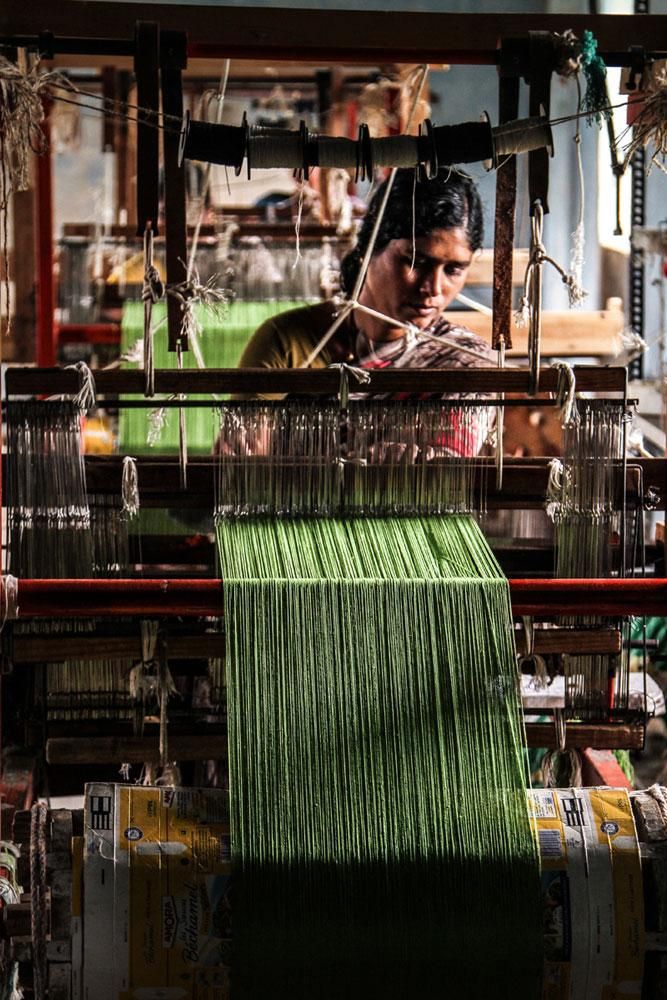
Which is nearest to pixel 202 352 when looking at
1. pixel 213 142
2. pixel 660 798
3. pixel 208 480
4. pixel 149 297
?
pixel 208 480

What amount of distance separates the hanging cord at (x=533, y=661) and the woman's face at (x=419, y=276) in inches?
46.9

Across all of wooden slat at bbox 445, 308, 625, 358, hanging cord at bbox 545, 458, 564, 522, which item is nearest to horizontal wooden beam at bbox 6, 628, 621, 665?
hanging cord at bbox 545, 458, 564, 522

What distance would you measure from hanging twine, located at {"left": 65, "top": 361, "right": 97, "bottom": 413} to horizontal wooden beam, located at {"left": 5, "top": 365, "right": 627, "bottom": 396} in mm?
15

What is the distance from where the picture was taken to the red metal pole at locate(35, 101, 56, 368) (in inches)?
215

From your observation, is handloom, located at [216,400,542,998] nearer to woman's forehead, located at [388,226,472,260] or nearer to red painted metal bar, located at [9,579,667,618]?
red painted metal bar, located at [9,579,667,618]

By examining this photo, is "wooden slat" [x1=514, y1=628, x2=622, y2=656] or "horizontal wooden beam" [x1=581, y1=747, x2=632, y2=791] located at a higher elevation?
"wooden slat" [x1=514, y1=628, x2=622, y2=656]

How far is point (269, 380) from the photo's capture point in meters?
2.78

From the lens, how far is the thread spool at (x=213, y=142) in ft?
8.43

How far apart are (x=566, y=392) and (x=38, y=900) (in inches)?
53.6

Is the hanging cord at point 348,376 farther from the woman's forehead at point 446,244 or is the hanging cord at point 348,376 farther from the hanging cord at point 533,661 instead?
the woman's forehead at point 446,244

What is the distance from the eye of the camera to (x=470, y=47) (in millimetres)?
2723

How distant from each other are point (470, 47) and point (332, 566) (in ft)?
3.32

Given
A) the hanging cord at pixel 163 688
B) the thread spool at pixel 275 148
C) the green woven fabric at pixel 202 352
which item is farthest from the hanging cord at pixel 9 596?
the green woven fabric at pixel 202 352

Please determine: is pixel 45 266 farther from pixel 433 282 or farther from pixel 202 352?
pixel 433 282
